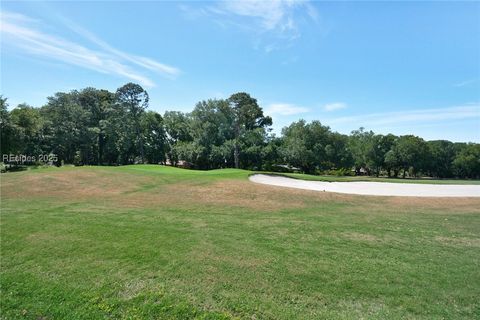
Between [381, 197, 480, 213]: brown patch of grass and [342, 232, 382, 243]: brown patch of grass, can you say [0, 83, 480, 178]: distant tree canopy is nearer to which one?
[381, 197, 480, 213]: brown patch of grass

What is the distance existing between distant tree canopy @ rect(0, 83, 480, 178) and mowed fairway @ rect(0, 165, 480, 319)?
38.7 metres

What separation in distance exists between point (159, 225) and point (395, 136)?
67370 mm

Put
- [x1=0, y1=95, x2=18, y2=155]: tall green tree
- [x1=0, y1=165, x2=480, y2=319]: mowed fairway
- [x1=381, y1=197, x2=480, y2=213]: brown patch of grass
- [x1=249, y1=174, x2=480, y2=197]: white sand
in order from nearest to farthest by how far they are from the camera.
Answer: [x1=0, y1=165, x2=480, y2=319]: mowed fairway < [x1=381, y1=197, x2=480, y2=213]: brown patch of grass < [x1=249, y1=174, x2=480, y2=197]: white sand < [x1=0, y1=95, x2=18, y2=155]: tall green tree

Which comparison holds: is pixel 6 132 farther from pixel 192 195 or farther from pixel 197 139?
pixel 192 195

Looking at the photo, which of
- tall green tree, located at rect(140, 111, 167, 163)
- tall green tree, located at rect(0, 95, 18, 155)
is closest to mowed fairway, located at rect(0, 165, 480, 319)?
tall green tree, located at rect(0, 95, 18, 155)

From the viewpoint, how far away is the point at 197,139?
50.6 m

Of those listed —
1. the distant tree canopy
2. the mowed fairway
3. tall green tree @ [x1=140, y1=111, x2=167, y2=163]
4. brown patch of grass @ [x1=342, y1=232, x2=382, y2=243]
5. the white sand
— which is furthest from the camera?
tall green tree @ [x1=140, y1=111, x2=167, y2=163]

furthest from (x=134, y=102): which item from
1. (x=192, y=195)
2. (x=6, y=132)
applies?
(x=192, y=195)

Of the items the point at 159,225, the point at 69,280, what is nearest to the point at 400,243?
the point at 159,225

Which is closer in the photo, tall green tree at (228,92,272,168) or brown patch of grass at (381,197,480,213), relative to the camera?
brown patch of grass at (381,197,480,213)

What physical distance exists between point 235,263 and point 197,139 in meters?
45.3

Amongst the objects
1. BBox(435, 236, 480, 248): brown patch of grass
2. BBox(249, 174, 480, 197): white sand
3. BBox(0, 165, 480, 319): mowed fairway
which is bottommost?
BBox(0, 165, 480, 319): mowed fairway

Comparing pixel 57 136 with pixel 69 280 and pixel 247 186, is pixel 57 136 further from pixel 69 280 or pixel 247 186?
pixel 69 280

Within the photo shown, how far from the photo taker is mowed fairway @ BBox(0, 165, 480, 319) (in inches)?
194
